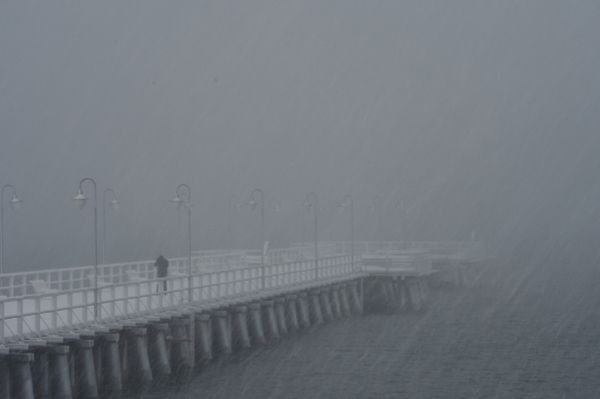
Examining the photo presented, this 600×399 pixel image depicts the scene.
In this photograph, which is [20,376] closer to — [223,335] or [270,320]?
[223,335]

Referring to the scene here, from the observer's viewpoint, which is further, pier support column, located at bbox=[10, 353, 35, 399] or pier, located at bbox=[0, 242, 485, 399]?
pier, located at bbox=[0, 242, 485, 399]

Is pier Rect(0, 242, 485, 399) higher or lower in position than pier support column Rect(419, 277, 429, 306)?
higher

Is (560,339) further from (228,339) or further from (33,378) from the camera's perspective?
(33,378)

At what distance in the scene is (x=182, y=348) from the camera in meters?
40.2

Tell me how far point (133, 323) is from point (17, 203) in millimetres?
9317

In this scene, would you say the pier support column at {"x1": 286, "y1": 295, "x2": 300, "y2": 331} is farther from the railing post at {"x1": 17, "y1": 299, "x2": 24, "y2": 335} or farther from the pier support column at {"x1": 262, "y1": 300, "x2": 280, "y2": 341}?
the railing post at {"x1": 17, "y1": 299, "x2": 24, "y2": 335}

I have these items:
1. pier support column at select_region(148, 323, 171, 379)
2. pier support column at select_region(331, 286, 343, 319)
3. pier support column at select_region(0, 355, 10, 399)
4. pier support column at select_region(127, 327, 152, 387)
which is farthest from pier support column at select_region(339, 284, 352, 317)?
→ pier support column at select_region(0, 355, 10, 399)

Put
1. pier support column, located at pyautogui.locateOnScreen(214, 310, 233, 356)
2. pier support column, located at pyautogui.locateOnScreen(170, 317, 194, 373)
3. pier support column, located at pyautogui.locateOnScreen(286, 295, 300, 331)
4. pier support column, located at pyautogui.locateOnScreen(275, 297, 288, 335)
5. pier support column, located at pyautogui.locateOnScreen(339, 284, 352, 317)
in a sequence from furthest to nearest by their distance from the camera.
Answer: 1. pier support column, located at pyautogui.locateOnScreen(339, 284, 352, 317)
2. pier support column, located at pyautogui.locateOnScreen(286, 295, 300, 331)
3. pier support column, located at pyautogui.locateOnScreen(275, 297, 288, 335)
4. pier support column, located at pyautogui.locateOnScreen(214, 310, 233, 356)
5. pier support column, located at pyautogui.locateOnScreen(170, 317, 194, 373)

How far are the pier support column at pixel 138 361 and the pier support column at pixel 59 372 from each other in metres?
4.65

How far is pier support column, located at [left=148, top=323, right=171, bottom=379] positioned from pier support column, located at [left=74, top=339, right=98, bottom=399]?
16.1 ft

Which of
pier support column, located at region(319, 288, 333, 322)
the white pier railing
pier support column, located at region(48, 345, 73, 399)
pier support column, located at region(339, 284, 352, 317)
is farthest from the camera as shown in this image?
pier support column, located at region(339, 284, 352, 317)

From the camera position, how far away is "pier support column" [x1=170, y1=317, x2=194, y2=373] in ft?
130

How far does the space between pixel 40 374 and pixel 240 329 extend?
15.6 metres

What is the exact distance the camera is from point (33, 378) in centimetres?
3058
